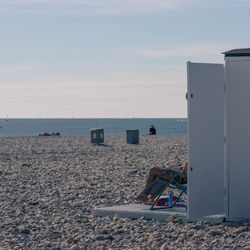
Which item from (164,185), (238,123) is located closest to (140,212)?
(164,185)

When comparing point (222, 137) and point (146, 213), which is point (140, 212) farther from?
point (222, 137)

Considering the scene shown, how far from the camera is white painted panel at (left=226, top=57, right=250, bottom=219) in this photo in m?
6.77

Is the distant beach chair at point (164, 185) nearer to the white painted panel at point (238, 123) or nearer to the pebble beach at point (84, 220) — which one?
the pebble beach at point (84, 220)

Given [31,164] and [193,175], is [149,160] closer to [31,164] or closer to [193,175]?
[31,164]

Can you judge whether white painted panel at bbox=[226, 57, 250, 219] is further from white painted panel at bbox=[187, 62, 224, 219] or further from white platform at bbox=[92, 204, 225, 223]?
white platform at bbox=[92, 204, 225, 223]

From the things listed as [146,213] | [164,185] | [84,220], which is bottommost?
[84,220]

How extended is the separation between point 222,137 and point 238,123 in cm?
27

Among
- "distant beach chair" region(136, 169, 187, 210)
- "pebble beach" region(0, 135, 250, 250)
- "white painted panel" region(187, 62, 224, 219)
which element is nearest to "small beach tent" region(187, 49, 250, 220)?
"white painted panel" region(187, 62, 224, 219)

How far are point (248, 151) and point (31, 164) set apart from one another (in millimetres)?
10780

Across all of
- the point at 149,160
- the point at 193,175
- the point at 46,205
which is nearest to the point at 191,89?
the point at 193,175

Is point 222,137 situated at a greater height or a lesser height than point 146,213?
greater

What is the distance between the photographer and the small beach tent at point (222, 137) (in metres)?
6.71

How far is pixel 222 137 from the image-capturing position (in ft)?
22.5

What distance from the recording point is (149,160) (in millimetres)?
16734
